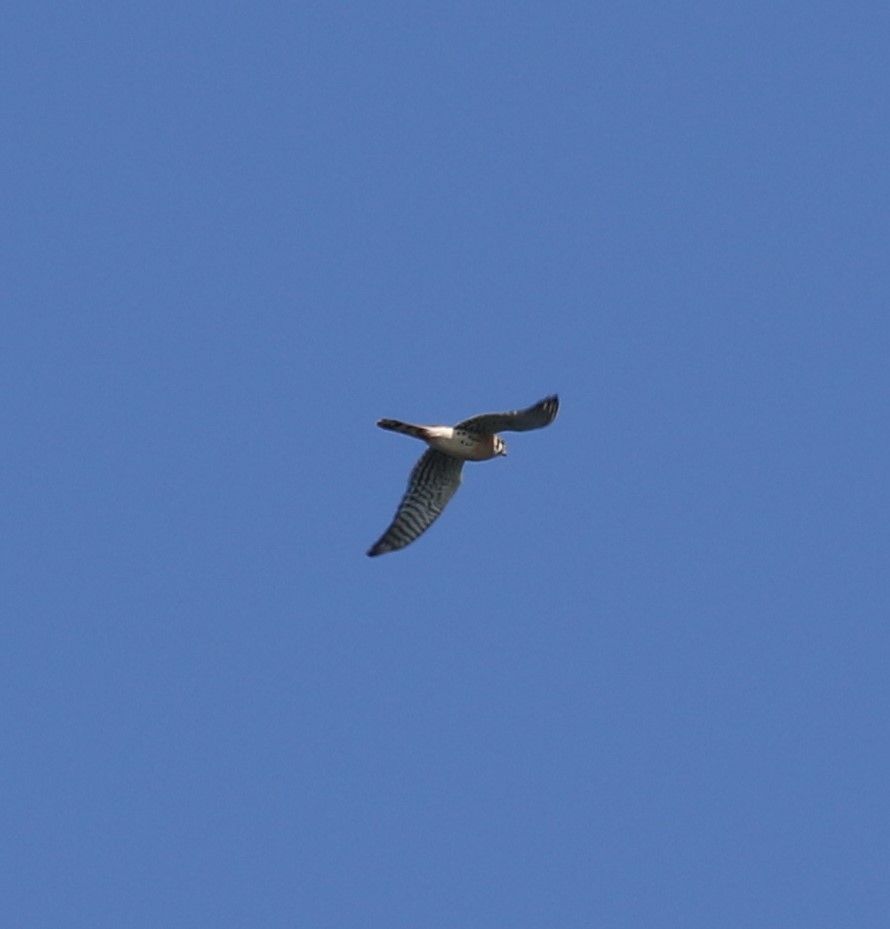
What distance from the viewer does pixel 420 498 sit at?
34.8 meters

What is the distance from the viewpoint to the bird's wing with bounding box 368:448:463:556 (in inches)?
1363

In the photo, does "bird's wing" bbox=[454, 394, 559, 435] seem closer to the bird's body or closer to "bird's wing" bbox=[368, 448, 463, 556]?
the bird's body

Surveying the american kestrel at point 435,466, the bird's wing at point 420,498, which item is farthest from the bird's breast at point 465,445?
the bird's wing at point 420,498

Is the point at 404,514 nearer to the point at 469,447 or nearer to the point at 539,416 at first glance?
the point at 469,447

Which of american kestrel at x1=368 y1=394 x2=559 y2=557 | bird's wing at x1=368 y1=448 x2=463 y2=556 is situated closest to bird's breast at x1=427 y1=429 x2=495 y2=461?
american kestrel at x1=368 y1=394 x2=559 y2=557

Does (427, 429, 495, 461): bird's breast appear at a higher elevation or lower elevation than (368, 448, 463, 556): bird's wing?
higher

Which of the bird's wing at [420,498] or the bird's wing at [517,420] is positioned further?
the bird's wing at [420,498]

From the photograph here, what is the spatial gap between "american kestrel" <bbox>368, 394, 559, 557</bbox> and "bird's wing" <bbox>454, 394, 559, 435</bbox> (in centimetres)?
1

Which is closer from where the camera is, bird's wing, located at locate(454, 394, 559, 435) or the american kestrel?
bird's wing, located at locate(454, 394, 559, 435)

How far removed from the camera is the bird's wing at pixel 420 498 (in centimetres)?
3462

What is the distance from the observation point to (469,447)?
3362cm

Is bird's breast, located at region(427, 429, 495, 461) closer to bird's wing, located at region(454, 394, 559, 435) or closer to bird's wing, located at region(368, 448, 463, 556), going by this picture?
bird's wing, located at region(454, 394, 559, 435)

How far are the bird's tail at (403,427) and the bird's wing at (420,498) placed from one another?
4.71 feet

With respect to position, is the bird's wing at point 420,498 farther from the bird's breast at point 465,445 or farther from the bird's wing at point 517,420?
the bird's wing at point 517,420
